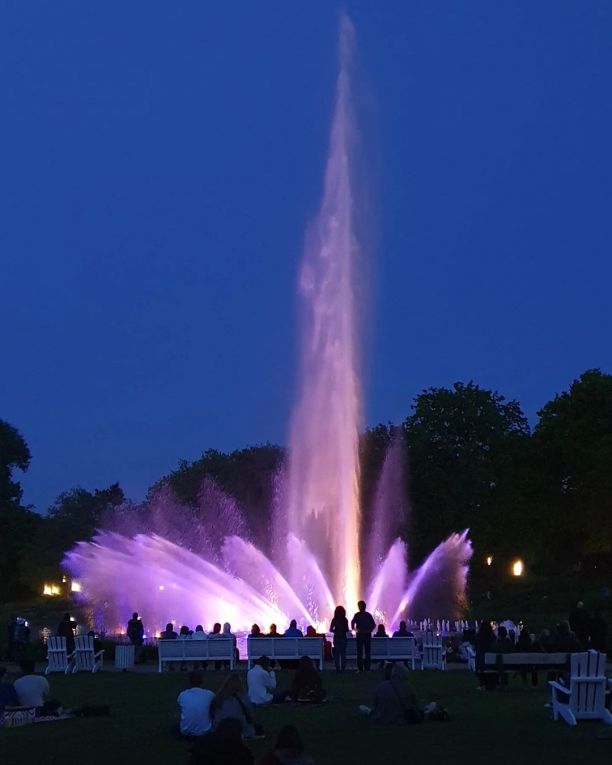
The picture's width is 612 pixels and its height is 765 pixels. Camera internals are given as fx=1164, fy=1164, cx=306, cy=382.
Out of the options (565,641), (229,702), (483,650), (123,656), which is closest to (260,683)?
(229,702)

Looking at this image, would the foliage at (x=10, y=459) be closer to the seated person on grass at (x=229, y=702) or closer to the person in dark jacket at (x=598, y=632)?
the person in dark jacket at (x=598, y=632)

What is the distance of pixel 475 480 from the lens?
65.6 m

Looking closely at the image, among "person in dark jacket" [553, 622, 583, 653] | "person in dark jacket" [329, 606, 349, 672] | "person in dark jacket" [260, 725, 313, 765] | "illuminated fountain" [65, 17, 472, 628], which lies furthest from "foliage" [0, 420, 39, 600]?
"person in dark jacket" [260, 725, 313, 765]

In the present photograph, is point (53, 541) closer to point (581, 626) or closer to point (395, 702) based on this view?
point (581, 626)

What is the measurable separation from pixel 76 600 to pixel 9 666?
42784 millimetres

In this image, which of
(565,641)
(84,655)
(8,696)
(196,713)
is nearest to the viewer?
(196,713)

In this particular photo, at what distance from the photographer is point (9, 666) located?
31.4m

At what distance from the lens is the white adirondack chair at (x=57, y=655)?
29.2 m

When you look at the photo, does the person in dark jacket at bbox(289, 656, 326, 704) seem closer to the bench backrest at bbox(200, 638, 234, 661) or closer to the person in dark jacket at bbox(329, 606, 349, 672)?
the person in dark jacket at bbox(329, 606, 349, 672)

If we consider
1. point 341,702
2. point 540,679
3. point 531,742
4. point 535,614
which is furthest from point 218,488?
point 531,742

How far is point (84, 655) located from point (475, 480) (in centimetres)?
3943

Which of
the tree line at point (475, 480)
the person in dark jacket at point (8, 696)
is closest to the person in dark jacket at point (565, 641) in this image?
the person in dark jacket at point (8, 696)

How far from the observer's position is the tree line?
215ft

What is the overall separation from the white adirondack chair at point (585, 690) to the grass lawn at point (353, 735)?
0.20m
